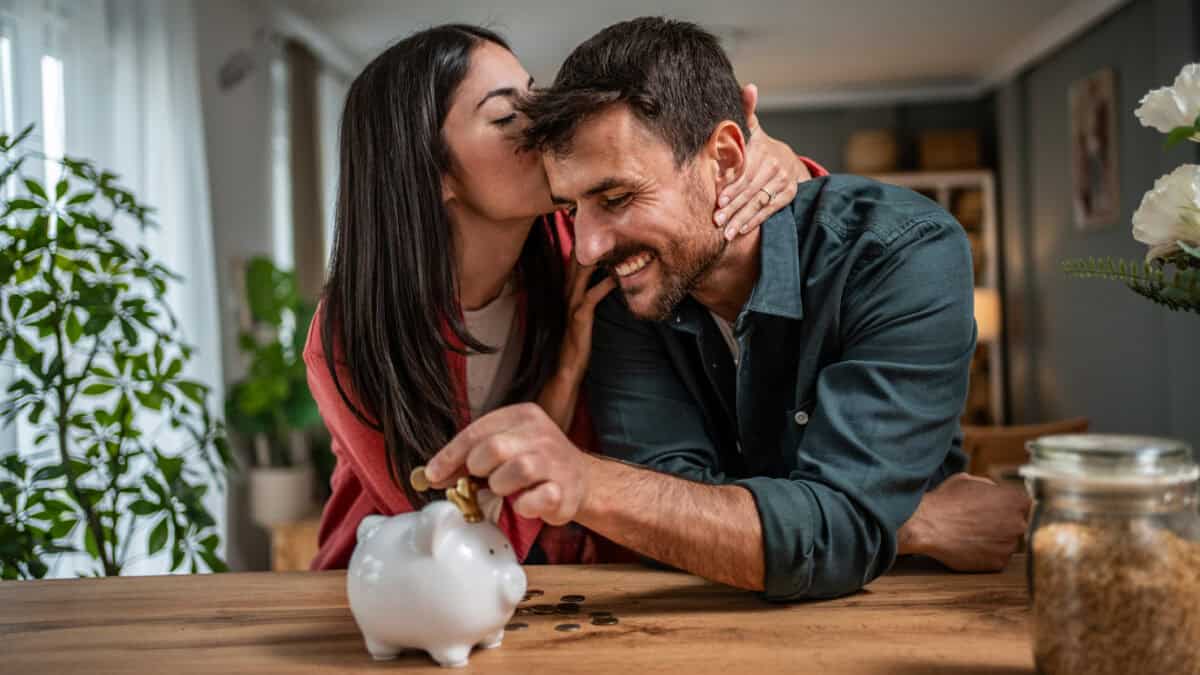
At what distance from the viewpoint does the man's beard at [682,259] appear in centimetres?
141

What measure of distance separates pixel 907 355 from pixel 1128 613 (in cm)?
50

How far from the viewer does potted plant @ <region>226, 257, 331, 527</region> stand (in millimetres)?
4039

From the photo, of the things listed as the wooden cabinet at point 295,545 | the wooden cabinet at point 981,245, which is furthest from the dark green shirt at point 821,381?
the wooden cabinet at point 981,245

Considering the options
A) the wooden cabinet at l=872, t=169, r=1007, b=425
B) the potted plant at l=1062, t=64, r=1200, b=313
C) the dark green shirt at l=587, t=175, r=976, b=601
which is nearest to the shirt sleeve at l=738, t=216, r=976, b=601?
the dark green shirt at l=587, t=175, r=976, b=601

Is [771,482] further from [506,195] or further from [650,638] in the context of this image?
[506,195]

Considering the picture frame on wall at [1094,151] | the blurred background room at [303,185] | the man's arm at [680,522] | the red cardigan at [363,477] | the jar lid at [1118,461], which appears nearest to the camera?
the jar lid at [1118,461]

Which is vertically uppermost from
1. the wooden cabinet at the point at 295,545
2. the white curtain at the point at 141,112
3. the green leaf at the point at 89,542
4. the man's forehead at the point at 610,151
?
the white curtain at the point at 141,112

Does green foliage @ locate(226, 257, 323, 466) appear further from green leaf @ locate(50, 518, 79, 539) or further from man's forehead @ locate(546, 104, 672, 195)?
man's forehead @ locate(546, 104, 672, 195)

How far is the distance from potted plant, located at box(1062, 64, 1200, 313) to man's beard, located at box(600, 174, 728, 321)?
57cm

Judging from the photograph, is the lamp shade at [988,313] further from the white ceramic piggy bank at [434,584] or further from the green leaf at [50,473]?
the white ceramic piggy bank at [434,584]

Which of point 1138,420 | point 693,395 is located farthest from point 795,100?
point 693,395

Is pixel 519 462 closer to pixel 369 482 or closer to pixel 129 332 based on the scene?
pixel 369 482

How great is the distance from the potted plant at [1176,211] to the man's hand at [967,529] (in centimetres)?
40

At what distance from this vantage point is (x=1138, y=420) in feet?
17.6
